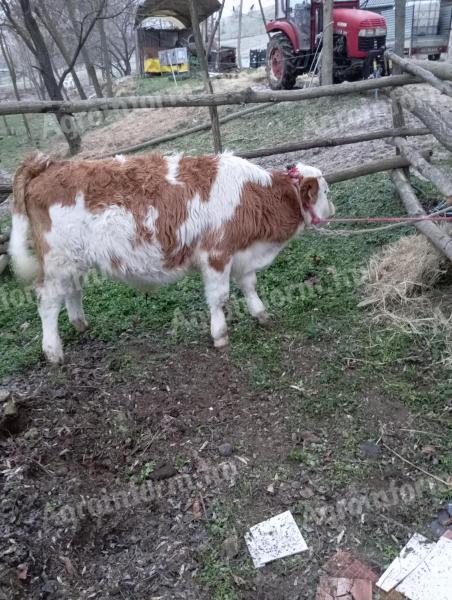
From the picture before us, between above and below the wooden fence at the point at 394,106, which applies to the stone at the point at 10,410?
below

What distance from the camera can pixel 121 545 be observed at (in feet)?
9.30

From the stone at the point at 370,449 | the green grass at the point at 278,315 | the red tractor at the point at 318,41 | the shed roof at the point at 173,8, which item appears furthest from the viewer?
the shed roof at the point at 173,8

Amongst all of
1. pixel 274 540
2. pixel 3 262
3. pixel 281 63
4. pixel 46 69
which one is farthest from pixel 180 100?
pixel 281 63

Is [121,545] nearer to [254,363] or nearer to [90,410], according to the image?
[90,410]

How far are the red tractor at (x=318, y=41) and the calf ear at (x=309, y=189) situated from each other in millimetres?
9435

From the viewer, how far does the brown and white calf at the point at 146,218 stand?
3875 mm

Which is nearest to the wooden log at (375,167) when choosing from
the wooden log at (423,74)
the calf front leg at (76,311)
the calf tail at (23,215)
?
the wooden log at (423,74)

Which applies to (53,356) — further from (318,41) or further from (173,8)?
(173,8)

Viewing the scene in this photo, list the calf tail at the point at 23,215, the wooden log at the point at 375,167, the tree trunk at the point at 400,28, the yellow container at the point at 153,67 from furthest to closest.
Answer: the yellow container at the point at 153,67 → the tree trunk at the point at 400,28 → the wooden log at the point at 375,167 → the calf tail at the point at 23,215

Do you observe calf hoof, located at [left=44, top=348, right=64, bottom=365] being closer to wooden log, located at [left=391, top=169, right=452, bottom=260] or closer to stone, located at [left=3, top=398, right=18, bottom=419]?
stone, located at [left=3, top=398, right=18, bottom=419]

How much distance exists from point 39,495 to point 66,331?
2154mm

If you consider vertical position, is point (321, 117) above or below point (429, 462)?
above

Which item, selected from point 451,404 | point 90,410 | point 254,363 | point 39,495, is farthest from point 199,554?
point 451,404

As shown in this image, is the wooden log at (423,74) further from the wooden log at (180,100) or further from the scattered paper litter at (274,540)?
the scattered paper litter at (274,540)
